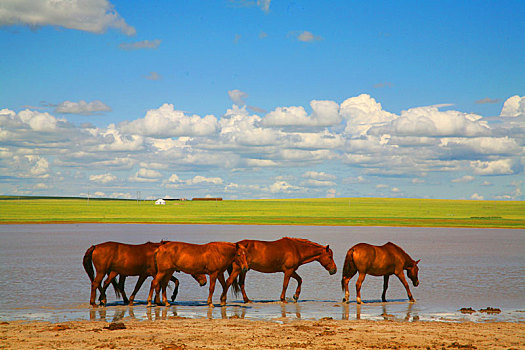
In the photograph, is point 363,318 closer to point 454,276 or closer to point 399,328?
point 399,328

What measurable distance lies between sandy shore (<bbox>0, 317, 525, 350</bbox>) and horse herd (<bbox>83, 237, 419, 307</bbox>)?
2.26m

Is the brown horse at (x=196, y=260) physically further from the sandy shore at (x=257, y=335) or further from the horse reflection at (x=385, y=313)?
the horse reflection at (x=385, y=313)

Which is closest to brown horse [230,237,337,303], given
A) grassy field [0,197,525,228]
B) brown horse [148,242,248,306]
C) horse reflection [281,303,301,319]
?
horse reflection [281,303,301,319]

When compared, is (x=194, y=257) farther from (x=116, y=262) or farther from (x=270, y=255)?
(x=270, y=255)

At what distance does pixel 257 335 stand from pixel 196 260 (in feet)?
14.3

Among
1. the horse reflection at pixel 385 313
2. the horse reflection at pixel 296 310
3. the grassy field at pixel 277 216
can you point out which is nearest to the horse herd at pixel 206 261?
the horse reflection at pixel 296 310

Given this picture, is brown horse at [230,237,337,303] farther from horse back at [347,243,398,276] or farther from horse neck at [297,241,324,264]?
horse back at [347,243,398,276]

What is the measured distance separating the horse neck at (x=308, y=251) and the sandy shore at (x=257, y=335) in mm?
3722

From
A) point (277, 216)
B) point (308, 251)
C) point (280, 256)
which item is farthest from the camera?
point (277, 216)

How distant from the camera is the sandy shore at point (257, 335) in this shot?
11016 mm

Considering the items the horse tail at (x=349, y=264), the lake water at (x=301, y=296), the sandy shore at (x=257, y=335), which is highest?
the horse tail at (x=349, y=264)

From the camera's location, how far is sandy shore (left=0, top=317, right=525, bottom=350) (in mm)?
11016

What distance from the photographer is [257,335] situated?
39.1ft

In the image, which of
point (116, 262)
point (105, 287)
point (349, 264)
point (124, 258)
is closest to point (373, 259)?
point (349, 264)
